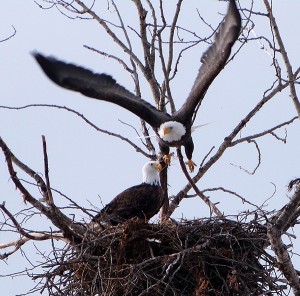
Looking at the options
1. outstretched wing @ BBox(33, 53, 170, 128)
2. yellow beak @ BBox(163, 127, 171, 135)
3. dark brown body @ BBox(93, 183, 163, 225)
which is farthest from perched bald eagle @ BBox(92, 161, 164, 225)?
outstretched wing @ BBox(33, 53, 170, 128)

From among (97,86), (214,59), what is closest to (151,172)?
(97,86)

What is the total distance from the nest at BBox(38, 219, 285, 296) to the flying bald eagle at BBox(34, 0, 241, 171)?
71.8 inches

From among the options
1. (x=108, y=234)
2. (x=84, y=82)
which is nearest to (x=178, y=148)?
(x=84, y=82)

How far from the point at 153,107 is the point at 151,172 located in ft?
2.39

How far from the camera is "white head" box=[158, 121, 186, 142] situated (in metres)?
9.70

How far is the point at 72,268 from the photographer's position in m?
7.88

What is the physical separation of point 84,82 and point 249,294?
2.75 metres

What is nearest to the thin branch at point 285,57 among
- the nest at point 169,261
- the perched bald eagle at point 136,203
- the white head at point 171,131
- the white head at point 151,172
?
the nest at point 169,261

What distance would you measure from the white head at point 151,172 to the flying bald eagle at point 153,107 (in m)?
0.21

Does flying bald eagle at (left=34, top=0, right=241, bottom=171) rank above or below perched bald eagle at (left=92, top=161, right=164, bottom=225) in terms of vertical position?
above

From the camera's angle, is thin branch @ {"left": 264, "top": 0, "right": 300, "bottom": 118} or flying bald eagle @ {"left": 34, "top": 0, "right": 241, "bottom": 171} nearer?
thin branch @ {"left": 264, "top": 0, "right": 300, "bottom": 118}

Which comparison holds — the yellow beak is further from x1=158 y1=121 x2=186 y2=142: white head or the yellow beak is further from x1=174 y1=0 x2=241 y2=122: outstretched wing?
x1=174 y1=0 x2=241 y2=122: outstretched wing

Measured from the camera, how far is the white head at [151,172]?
938 centimetres

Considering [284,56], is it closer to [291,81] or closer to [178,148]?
[291,81]
